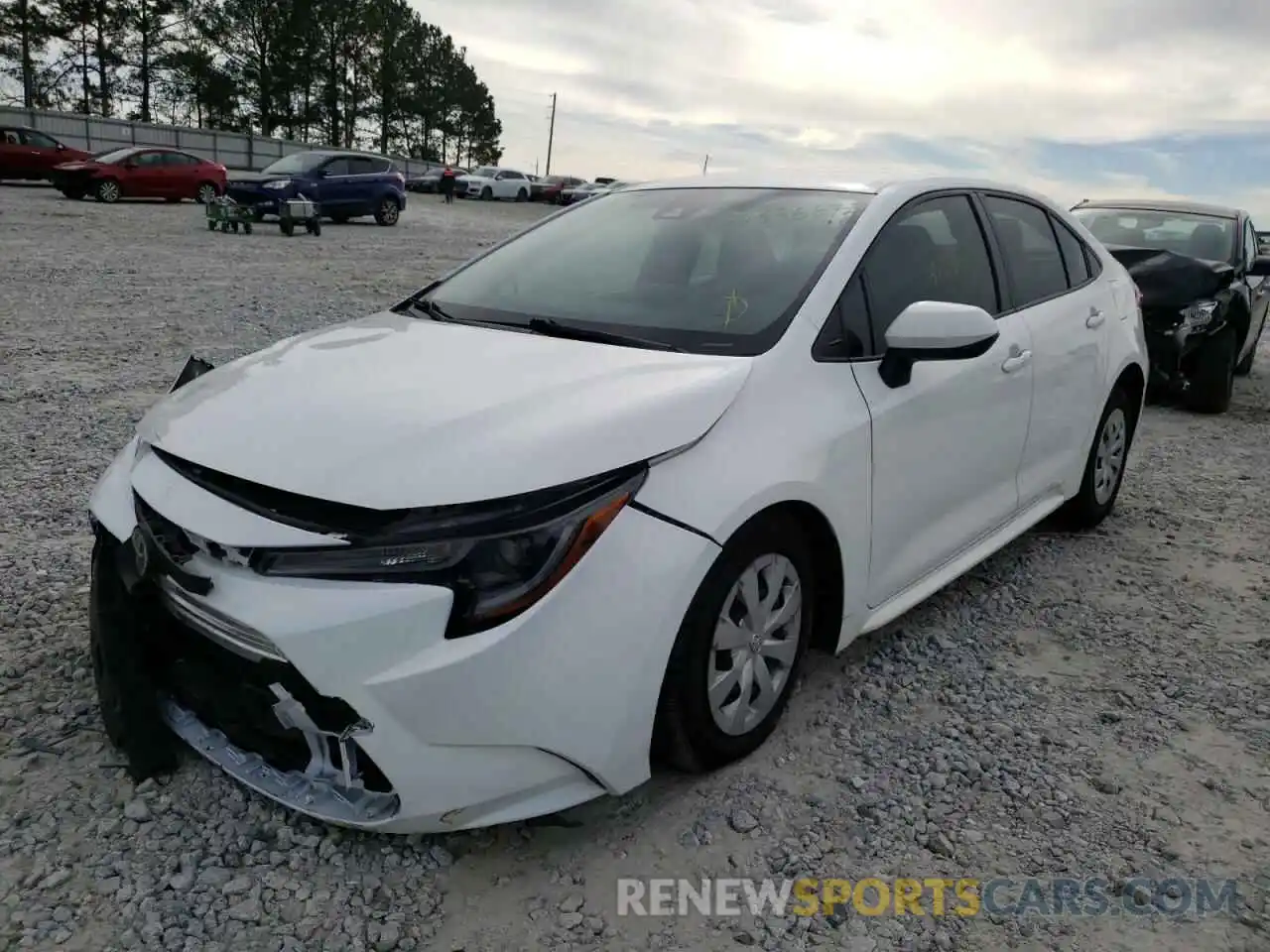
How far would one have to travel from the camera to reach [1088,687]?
10.5ft

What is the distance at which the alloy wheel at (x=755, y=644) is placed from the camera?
2430mm

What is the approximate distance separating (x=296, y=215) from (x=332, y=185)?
3.42 metres

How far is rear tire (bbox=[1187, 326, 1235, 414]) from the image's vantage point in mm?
7523

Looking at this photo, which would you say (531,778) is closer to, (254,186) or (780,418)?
(780,418)

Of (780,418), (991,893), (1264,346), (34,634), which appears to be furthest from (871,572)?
(1264,346)

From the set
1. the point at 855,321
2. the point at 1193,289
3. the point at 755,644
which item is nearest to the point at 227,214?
the point at 1193,289

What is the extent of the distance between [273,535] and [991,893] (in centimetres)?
178

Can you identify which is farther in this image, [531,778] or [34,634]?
[34,634]

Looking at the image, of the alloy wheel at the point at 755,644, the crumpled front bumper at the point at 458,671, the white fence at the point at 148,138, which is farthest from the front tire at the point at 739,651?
the white fence at the point at 148,138

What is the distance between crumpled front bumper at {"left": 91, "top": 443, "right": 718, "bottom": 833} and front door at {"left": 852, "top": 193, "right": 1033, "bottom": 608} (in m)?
0.90

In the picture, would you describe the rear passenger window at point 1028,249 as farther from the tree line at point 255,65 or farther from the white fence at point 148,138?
the tree line at point 255,65

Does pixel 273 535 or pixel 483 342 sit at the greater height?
pixel 483 342

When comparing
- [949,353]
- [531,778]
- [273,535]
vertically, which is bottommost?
[531,778]

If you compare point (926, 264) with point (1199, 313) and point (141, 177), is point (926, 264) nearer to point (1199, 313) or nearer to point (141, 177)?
point (1199, 313)
